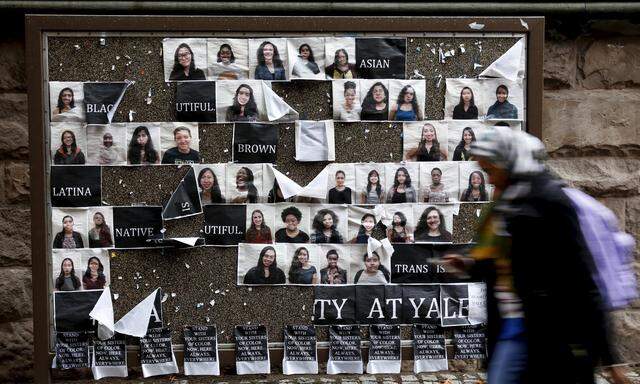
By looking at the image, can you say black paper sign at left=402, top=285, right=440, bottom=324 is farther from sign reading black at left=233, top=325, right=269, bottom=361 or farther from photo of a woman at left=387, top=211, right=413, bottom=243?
sign reading black at left=233, top=325, right=269, bottom=361

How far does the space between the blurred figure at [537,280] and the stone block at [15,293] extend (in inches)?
125

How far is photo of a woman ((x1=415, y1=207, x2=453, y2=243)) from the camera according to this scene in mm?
4395

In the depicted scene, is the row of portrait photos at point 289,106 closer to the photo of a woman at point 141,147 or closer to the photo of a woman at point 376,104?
the photo of a woman at point 376,104

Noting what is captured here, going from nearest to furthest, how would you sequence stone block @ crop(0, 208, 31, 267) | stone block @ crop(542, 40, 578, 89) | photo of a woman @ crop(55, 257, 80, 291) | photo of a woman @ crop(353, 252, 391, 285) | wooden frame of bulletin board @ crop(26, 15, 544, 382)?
wooden frame of bulletin board @ crop(26, 15, 544, 382), photo of a woman @ crop(55, 257, 80, 291), photo of a woman @ crop(353, 252, 391, 285), stone block @ crop(0, 208, 31, 267), stone block @ crop(542, 40, 578, 89)

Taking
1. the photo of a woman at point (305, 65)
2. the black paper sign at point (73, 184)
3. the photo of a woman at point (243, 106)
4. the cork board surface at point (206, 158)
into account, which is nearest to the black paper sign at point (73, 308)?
the cork board surface at point (206, 158)

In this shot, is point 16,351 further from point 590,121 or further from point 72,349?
point 590,121

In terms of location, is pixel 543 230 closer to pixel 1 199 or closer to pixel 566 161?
pixel 566 161

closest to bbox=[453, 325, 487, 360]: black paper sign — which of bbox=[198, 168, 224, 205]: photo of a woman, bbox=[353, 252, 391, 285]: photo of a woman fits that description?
bbox=[353, 252, 391, 285]: photo of a woman

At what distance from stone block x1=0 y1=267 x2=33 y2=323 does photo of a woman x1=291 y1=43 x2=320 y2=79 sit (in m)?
2.19

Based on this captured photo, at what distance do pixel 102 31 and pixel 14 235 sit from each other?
5.17 feet

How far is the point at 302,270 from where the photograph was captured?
4395mm

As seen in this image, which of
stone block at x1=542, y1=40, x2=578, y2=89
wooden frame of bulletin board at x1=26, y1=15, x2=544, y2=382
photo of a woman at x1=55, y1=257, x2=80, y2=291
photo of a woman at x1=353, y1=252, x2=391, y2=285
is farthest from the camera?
stone block at x1=542, y1=40, x2=578, y2=89

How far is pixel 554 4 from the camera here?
5.23 metres

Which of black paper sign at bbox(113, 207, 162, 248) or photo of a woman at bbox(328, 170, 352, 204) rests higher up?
photo of a woman at bbox(328, 170, 352, 204)
